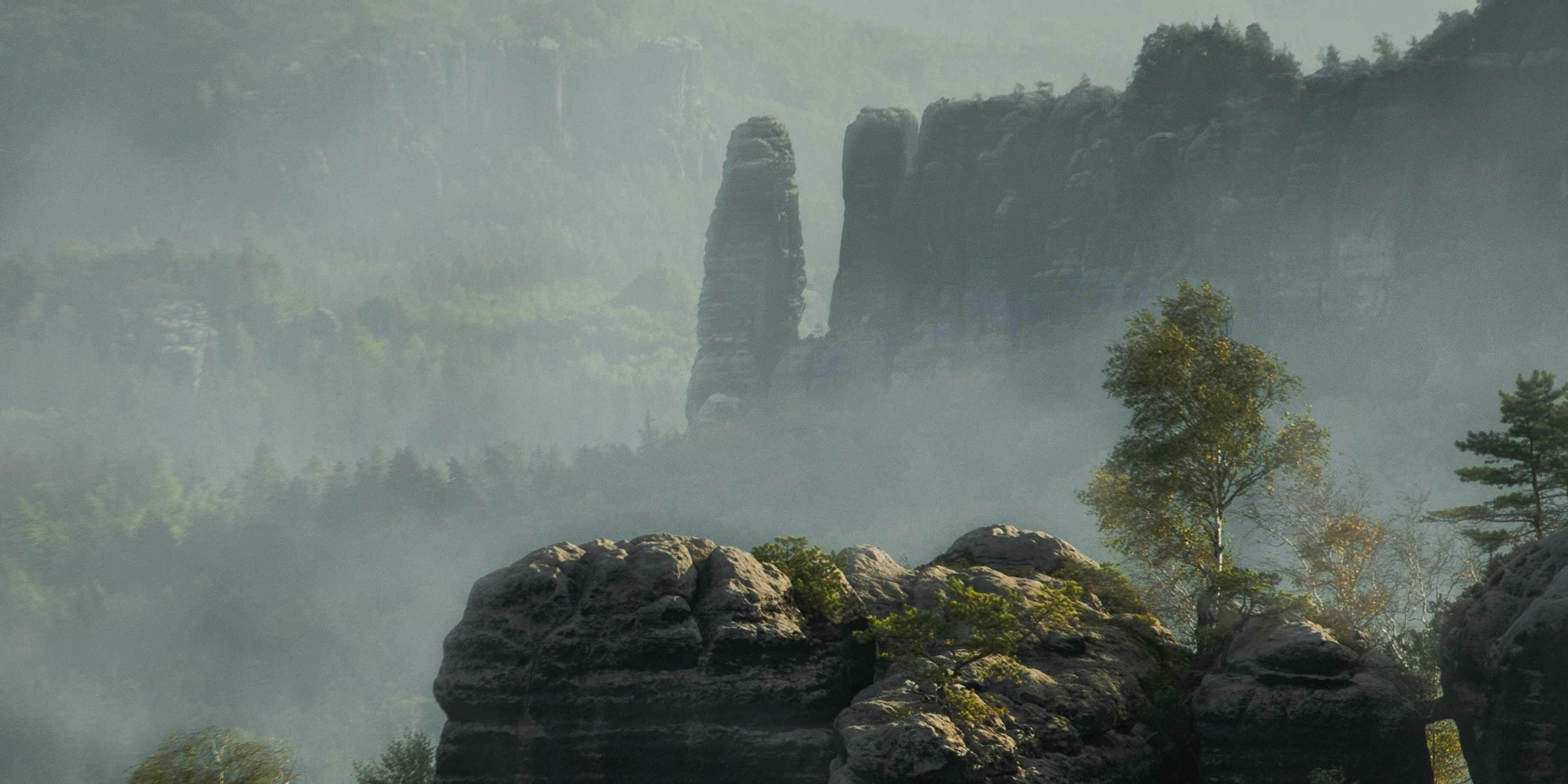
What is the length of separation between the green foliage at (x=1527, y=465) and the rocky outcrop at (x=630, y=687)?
21.5m

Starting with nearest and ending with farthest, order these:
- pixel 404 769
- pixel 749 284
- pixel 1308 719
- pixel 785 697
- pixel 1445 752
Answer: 1. pixel 1308 719
2. pixel 785 697
3. pixel 1445 752
4. pixel 404 769
5. pixel 749 284

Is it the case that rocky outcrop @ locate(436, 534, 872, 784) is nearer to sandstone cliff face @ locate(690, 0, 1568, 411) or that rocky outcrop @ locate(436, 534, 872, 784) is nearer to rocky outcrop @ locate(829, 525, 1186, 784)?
rocky outcrop @ locate(829, 525, 1186, 784)

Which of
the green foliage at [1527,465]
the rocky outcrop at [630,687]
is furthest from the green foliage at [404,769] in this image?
the green foliage at [1527,465]

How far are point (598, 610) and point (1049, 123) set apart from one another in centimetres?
13910

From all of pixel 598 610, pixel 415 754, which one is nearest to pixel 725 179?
pixel 415 754

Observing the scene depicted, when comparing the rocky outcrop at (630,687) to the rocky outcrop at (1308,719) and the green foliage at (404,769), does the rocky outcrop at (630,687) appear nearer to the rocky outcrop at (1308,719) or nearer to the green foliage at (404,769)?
the rocky outcrop at (1308,719)

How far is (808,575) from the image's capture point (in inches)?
1288

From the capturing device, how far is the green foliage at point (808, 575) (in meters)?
31.9

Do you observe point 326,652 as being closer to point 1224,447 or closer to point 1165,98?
point 1165,98

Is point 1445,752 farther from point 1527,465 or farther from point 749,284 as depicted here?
point 749,284

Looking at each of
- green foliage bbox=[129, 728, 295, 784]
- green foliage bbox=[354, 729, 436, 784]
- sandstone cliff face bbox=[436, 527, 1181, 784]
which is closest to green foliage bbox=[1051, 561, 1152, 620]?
sandstone cliff face bbox=[436, 527, 1181, 784]

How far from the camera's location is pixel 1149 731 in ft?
98.7

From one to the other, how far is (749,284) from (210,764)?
456ft

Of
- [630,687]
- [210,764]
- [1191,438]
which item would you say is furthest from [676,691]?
[1191,438]
